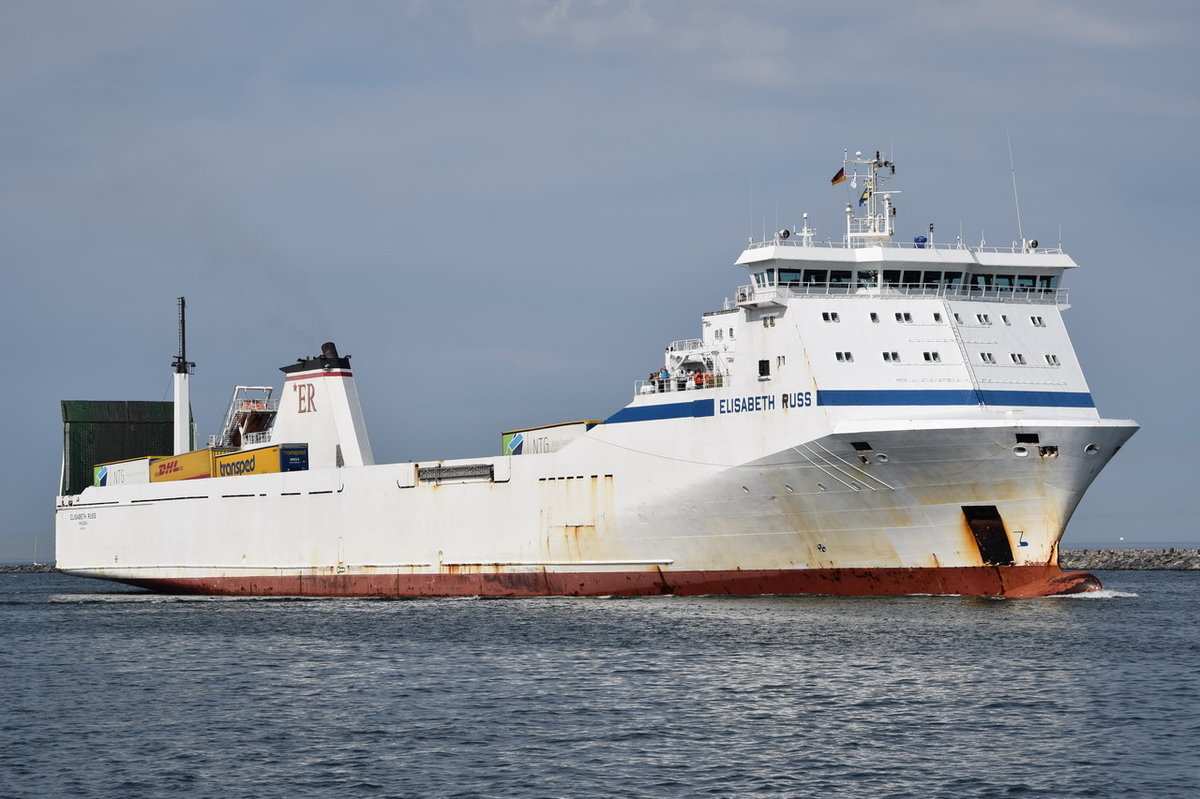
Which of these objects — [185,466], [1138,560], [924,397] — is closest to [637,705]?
[924,397]

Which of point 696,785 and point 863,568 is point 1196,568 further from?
point 696,785

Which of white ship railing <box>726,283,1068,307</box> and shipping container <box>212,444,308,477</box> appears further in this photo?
shipping container <box>212,444,308,477</box>

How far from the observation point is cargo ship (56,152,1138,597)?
118 ft

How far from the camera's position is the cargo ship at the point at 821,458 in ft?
118

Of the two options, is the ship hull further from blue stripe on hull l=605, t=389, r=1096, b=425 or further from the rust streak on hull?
blue stripe on hull l=605, t=389, r=1096, b=425

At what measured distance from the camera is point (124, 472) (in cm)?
5925

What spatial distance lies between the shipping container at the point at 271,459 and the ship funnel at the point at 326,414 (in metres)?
0.50

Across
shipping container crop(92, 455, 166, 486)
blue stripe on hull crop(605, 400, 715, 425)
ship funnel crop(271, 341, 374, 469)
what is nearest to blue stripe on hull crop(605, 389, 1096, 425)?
blue stripe on hull crop(605, 400, 715, 425)

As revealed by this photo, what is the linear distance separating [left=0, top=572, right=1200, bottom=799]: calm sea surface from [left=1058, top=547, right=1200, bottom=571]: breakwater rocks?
47.1m

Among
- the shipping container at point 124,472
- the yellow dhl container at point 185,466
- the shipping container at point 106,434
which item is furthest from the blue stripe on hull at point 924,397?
the shipping container at point 106,434

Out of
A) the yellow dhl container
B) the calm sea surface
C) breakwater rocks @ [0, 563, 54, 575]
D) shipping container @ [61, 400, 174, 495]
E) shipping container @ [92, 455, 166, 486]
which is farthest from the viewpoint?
breakwater rocks @ [0, 563, 54, 575]

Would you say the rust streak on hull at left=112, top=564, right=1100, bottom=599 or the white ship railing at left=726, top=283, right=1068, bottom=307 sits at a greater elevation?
the white ship railing at left=726, top=283, right=1068, bottom=307

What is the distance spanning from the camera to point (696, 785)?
1931cm

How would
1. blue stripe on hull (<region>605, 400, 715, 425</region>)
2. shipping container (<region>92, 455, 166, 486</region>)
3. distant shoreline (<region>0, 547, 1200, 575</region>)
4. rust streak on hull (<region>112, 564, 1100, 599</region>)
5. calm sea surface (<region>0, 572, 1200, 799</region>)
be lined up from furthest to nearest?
1. distant shoreline (<region>0, 547, 1200, 575</region>)
2. shipping container (<region>92, 455, 166, 486</region>)
3. blue stripe on hull (<region>605, 400, 715, 425</region>)
4. rust streak on hull (<region>112, 564, 1100, 599</region>)
5. calm sea surface (<region>0, 572, 1200, 799</region>)
